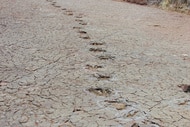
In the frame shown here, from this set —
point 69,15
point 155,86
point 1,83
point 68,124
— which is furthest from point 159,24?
point 68,124

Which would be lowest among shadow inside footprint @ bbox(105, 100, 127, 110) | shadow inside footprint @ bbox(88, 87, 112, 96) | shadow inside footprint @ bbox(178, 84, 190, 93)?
shadow inside footprint @ bbox(88, 87, 112, 96)

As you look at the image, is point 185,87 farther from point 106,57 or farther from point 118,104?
point 106,57

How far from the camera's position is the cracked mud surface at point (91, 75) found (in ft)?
5.40

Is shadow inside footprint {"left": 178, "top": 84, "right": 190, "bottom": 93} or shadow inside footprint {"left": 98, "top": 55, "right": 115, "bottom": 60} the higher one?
shadow inside footprint {"left": 178, "top": 84, "right": 190, "bottom": 93}

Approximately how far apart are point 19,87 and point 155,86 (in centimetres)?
81

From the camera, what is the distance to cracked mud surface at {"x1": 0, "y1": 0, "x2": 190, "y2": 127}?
1.65 m

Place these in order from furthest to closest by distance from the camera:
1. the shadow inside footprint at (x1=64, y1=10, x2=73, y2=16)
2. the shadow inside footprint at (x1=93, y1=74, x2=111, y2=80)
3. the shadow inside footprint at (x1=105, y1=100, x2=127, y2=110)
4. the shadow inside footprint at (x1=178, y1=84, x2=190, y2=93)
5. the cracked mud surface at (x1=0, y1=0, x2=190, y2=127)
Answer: the shadow inside footprint at (x1=64, y1=10, x2=73, y2=16), the shadow inside footprint at (x1=93, y1=74, x2=111, y2=80), the shadow inside footprint at (x1=178, y1=84, x2=190, y2=93), the shadow inside footprint at (x1=105, y1=100, x2=127, y2=110), the cracked mud surface at (x1=0, y1=0, x2=190, y2=127)

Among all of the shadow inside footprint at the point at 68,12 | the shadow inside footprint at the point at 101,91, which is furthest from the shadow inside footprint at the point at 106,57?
the shadow inside footprint at the point at 68,12

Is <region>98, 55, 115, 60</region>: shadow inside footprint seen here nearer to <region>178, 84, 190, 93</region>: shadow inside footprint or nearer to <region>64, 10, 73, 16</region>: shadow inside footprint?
<region>178, 84, 190, 93</region>: shadow inside footprint

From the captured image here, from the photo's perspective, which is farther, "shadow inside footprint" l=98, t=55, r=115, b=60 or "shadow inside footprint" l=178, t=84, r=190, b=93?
"shadow inside footprint" l=98, t=55, r=115, b=60

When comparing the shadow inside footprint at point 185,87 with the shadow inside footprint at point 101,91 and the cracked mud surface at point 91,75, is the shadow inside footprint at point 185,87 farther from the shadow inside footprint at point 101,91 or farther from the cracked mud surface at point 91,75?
the shadow inside footprint at point 101,91

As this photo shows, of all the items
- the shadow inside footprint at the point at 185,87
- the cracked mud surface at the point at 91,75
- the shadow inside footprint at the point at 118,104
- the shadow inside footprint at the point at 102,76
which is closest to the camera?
the cracked mud surface at the point at 91,75

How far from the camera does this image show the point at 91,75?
226 centimetres

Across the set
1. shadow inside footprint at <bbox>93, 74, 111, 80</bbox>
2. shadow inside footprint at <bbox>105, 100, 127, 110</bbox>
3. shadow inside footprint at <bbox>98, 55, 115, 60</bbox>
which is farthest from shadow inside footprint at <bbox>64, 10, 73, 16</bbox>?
shadow inside footprint at <bbox>105, 100, 127, 110</bbox>
